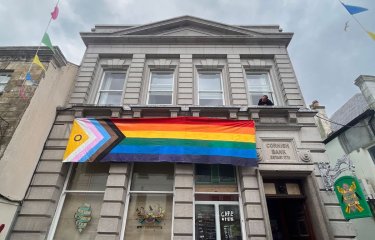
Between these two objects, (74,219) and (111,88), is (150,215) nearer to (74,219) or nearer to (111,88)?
(74,219)

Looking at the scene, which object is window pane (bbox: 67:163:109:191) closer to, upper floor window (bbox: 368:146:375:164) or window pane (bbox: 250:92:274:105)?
window pane (bbox: 250:92:274:105)

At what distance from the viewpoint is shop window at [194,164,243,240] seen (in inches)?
285

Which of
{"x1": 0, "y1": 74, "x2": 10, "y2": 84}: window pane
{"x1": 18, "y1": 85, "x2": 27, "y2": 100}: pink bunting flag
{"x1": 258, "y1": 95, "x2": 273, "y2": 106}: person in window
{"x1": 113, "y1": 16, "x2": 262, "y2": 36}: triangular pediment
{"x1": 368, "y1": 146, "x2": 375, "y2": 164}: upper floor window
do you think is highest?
{"x1": 113, "y1": 16, "x2": 262, "y2": 36}: triangular pediment

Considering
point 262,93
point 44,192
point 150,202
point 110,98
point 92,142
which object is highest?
point 262,93

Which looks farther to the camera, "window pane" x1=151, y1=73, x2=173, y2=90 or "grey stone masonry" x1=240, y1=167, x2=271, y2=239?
"window pane" x1=151, y1=73, x2=173, y2=90

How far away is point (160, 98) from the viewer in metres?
10.3

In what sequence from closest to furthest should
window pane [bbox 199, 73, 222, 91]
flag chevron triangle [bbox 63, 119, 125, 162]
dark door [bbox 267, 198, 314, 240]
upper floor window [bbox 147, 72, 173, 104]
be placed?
dark door [bbox 267, 198, 314, 240]
flag chevron triangle [bbox 63, 119, 125, 162]
upper floor window [bbox 147, 72, 173, 104]
window pane [bbox 199, 73, 222, 91]

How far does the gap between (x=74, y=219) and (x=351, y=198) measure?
907 cm

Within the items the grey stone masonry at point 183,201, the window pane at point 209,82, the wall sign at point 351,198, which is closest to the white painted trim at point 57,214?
the grey stone masonry at point 183,201

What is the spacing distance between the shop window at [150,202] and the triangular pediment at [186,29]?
735 centimetres

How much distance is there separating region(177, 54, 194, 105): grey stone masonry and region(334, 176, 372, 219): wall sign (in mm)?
6178

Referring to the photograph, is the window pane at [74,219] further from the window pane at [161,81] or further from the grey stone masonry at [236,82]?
the grey stone masonry at [236,82]

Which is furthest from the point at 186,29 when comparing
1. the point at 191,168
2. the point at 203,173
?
the point at 203,173

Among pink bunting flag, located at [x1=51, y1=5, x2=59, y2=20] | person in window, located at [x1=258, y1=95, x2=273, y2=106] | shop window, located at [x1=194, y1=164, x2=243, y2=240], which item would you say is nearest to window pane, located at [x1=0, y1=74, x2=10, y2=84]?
pink bunting flag, located at [x1=51, y1=5, x2=59, y2=20]
